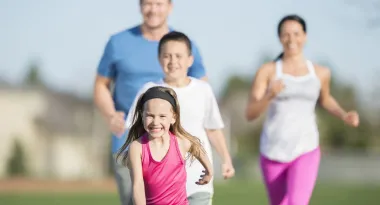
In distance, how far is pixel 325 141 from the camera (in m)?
69.4

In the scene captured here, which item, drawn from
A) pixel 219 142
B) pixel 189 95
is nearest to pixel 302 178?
pixel 219 142

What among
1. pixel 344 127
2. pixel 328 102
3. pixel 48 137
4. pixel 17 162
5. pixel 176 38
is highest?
pixel 176 38

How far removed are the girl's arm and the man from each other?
1763mm

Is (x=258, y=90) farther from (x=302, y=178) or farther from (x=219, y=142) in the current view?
(x=219, y=142)

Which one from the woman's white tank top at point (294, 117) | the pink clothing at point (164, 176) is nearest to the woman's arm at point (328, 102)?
the woman's white tank top at point (294, 117)

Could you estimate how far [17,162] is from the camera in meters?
51.3

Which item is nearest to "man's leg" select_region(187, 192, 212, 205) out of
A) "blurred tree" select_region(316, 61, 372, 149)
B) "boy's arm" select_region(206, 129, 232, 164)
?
"boy's arm" select_region(206, 129, 232, 164)

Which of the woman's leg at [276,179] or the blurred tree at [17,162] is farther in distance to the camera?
the blurred tree at [17,162]

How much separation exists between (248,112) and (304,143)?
21.7 inches

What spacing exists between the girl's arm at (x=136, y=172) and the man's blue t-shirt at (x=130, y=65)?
191 cm

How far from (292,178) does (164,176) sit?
8.14 feet

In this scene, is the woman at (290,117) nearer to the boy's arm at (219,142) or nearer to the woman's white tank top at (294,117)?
the woman's white tank top at (294,117)

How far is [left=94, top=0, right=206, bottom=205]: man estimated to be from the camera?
820 cm

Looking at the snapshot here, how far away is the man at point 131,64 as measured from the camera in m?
8.20
